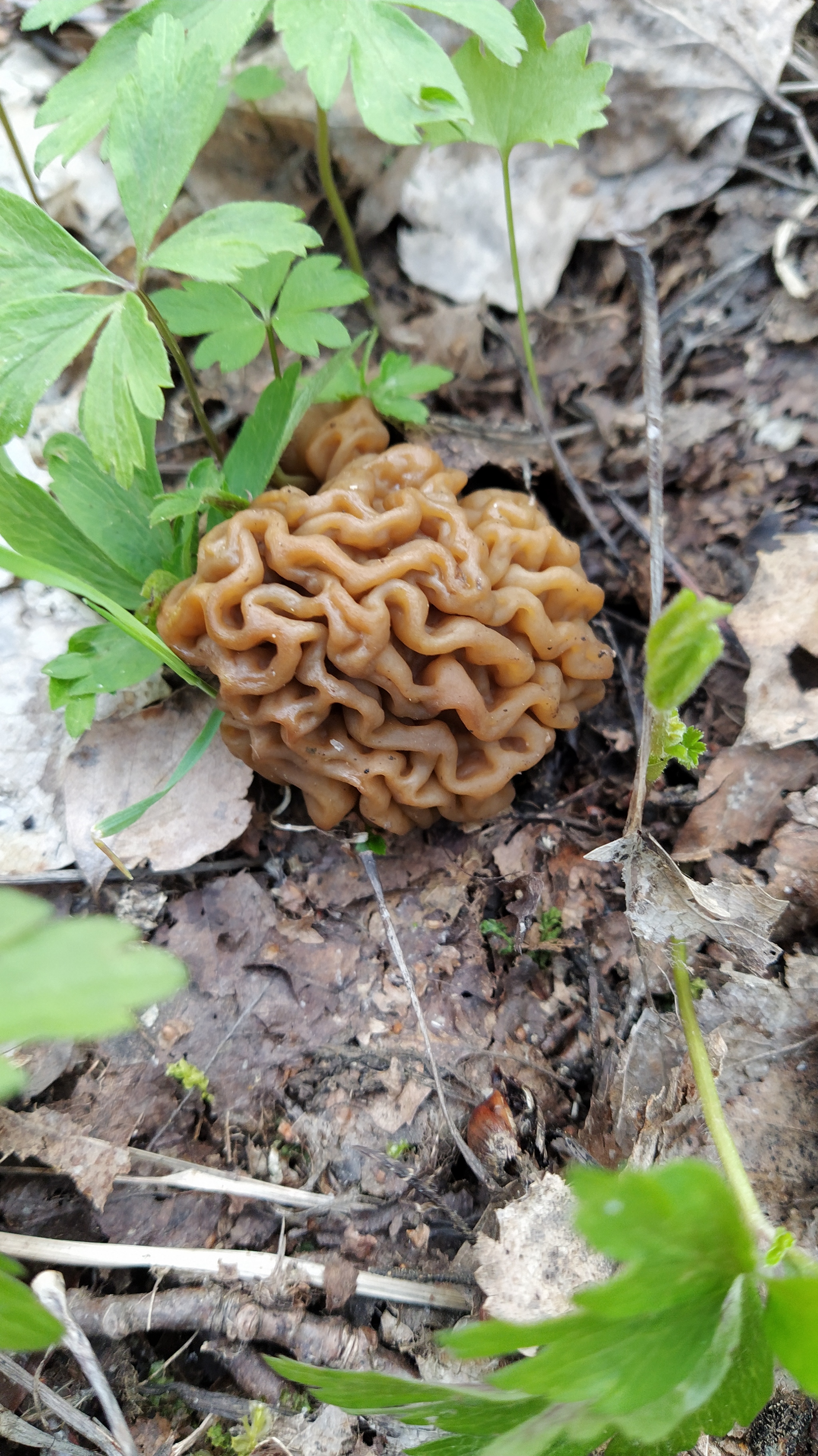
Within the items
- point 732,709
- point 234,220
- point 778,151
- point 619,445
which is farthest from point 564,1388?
point 778,151

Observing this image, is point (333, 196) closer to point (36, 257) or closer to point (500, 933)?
point (36, 257)

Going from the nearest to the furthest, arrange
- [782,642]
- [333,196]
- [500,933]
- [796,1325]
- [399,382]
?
[796,1325]
[500,933]
[782,642]
[399,382]
[333,196]

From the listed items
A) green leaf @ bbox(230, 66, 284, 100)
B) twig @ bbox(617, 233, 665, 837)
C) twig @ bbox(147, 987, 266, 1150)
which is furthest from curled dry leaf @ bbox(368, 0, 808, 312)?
twig @ bbox(147, 987, 266, 1150)

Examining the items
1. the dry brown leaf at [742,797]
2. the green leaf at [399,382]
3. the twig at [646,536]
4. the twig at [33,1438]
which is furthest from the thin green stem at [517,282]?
the twig at [33,1438]

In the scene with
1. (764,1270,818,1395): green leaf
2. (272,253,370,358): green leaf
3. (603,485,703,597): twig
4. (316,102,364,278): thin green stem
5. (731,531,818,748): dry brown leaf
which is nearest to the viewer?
(764,1270,818,1395): green leaf

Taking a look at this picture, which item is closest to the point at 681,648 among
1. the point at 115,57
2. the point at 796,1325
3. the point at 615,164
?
the point at 796,1325

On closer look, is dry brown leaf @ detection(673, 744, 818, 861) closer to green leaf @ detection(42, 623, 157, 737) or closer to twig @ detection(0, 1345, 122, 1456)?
green leaf @ detection(42, 623, 157, 737)

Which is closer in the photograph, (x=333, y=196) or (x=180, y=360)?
(x=180, y=360)
